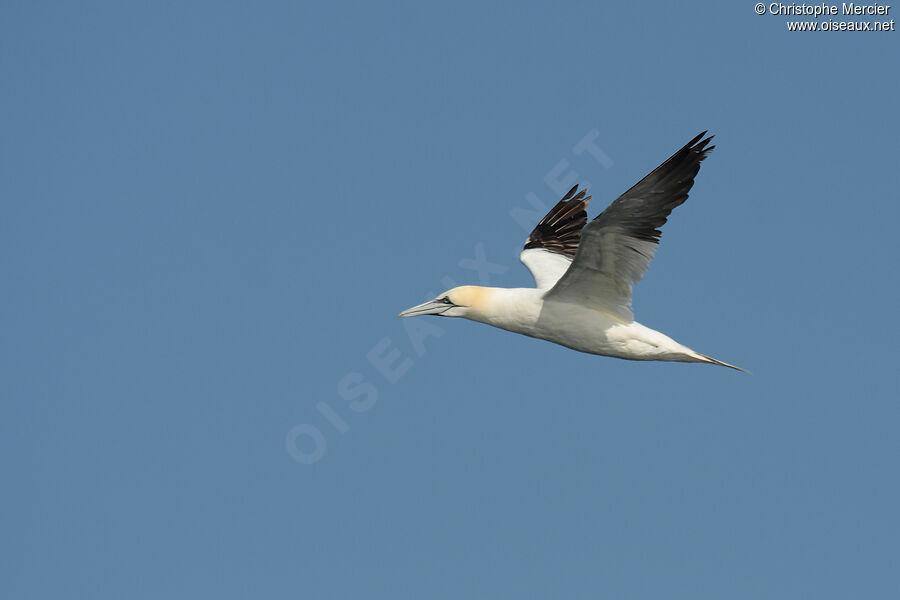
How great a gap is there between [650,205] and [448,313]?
295cm

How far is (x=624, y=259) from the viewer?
11.0 m

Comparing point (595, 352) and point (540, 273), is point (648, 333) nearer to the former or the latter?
point (595, 352)

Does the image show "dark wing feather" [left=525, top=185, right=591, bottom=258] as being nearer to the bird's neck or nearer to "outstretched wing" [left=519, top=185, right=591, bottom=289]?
"outstretched wing" [left=519, top=185, right=591, bottom=289]

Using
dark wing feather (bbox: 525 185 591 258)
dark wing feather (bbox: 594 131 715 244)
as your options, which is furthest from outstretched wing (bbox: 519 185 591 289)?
dark wing feather (bbox: 594 131 715 244)

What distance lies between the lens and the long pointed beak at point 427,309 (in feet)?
40.1

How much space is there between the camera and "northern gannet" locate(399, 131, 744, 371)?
33.5ft

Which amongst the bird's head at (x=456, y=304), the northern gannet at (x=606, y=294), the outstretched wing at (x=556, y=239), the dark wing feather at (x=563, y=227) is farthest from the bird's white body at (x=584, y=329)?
the dark wing feather at (x=563, y=227)

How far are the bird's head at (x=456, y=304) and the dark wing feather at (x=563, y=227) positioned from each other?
295cm

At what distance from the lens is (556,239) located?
15.0 metres

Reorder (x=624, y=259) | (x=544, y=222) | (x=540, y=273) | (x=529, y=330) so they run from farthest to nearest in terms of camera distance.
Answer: (x=544, y=222)
(x=540, y=273)
(x=529, y=330)
(x=624, y=259)

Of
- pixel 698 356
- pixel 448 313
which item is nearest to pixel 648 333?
pixel 698 356

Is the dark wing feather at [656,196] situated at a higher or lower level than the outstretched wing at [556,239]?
lower

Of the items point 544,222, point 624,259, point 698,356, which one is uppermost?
point 544,222

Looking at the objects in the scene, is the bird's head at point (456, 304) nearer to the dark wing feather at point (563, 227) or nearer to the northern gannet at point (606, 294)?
the northern gannet at point (606, 294)
